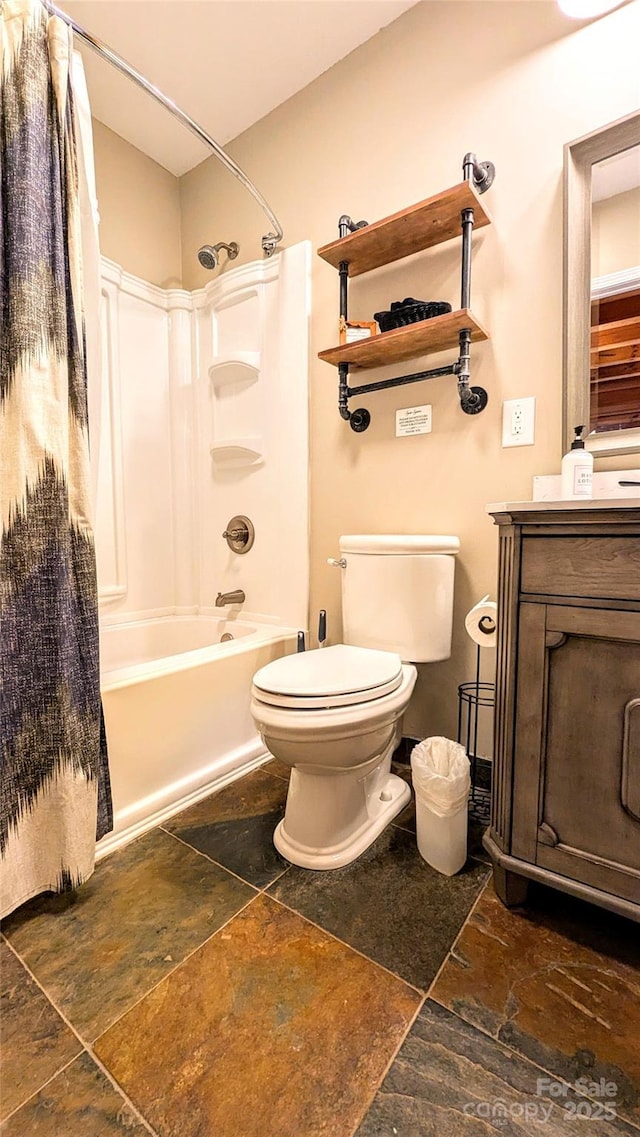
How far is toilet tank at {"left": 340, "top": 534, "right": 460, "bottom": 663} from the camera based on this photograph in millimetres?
1376

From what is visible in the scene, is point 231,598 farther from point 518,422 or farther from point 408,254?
point 408,254

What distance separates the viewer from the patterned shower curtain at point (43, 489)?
0.91m

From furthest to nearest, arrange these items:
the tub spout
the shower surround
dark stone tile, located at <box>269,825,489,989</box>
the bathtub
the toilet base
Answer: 1. the tub spout
2. the shower surround
3. the bathtub
4. the toilet base
5. dark stone tile, located at <box>269,825,489,989</box>

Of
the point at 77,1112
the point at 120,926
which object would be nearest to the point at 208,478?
the point at 120,926

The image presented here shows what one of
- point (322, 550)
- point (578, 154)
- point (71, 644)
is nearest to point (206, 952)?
point (71, 644)

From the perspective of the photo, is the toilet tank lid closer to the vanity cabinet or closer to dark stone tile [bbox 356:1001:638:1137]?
the vanity cabinet

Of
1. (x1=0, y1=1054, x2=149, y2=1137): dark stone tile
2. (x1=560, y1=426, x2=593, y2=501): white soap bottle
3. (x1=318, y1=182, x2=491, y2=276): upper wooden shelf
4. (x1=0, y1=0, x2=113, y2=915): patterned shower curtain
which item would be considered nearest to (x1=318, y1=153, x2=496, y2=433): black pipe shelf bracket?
(x1=318, y1=182, x2=491, y2=276): upper wooden shelf

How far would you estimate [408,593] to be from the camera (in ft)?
4.56

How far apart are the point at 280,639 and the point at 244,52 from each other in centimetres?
204

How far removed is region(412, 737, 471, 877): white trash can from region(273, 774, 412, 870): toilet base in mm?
134

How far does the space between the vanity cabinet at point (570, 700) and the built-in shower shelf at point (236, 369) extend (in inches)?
55.4

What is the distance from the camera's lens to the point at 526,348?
4.35ft

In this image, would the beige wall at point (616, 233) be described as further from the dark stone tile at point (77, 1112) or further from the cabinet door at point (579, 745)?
the dark stone tile at point (77, 1112)

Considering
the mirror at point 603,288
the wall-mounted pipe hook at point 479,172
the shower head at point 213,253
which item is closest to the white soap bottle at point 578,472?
the mirror at point 603,288
